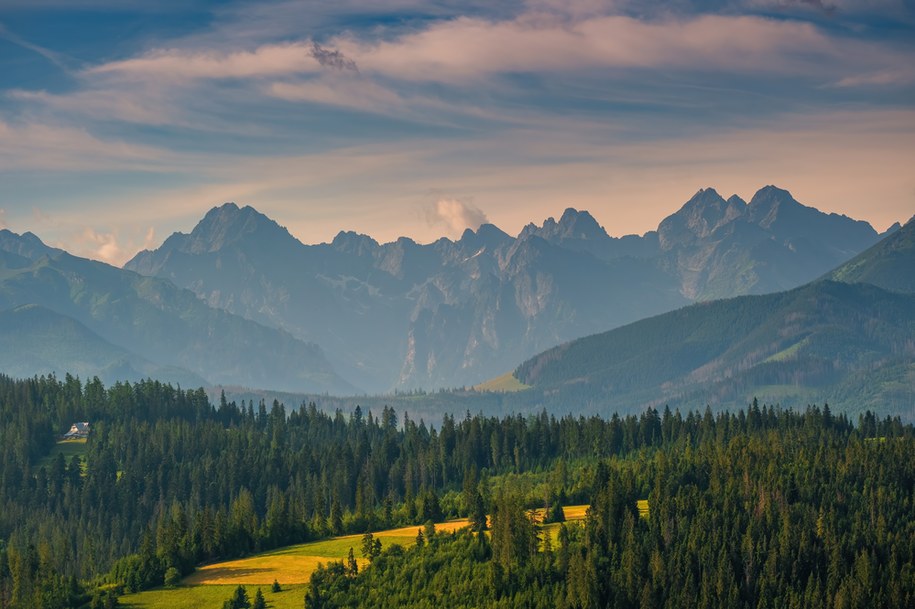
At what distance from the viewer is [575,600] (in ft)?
646

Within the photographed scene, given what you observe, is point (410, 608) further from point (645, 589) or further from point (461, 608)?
point (645, 589)

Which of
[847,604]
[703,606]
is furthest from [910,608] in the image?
[703,606]

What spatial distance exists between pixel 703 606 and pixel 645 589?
878cm

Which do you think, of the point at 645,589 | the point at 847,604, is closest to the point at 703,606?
the point at 645,589

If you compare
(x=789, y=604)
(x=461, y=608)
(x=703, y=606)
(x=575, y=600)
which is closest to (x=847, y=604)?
(x=789, y=604)

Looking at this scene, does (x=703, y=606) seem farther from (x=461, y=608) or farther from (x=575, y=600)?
(x=461, y=608)

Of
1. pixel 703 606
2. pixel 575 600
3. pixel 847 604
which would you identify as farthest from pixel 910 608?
pixel 575 600

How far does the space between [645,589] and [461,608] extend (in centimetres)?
2751

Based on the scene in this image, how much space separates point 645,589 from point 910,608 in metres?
39.9

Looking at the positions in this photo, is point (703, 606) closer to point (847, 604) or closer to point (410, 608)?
point (847, 604)

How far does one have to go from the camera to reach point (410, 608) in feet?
656

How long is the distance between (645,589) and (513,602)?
19.7 meters

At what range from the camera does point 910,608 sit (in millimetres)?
199375

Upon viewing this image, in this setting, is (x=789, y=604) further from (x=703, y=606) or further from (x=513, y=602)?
(x=513, y=602)
